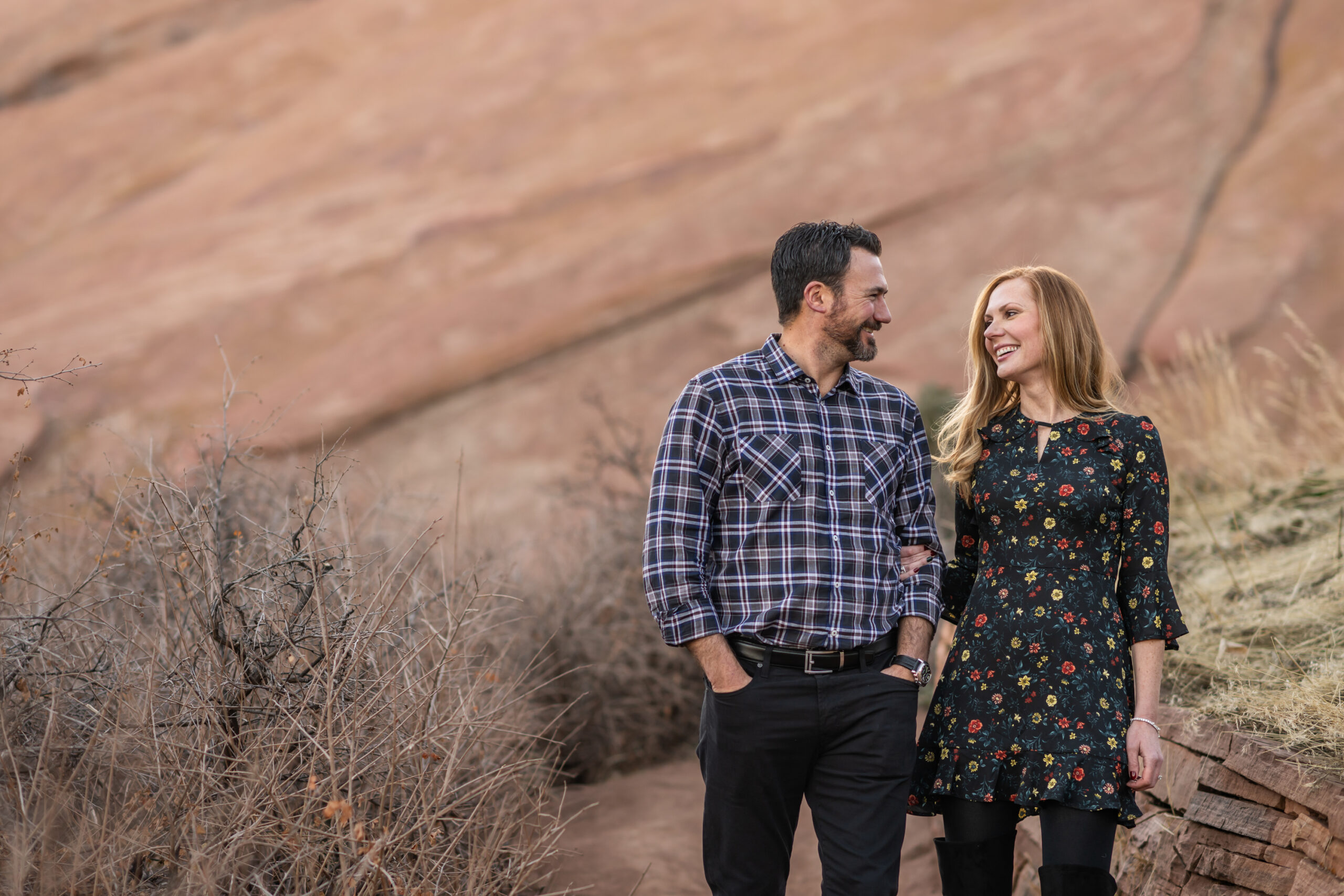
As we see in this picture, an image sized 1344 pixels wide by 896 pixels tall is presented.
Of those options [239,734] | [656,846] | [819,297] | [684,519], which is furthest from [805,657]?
[656,846]

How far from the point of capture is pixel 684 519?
2.54 m

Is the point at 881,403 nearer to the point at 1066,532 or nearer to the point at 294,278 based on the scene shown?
the point at 1066,532

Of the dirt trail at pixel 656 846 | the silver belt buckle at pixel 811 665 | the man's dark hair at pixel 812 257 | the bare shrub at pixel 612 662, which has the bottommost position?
the dirt trail at pixel 656 846

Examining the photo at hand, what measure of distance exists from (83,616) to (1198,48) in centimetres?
1304

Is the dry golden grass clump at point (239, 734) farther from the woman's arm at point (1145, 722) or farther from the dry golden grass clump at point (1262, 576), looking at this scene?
the dry golden grass clump at point (1262, 576)

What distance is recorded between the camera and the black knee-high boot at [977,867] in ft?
8.13

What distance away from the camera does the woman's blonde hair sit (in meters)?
2.71

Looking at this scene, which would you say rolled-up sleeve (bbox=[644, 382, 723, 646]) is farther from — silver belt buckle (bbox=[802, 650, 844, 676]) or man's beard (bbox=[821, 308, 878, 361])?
man's beard (bbox=[821, 308, 878, 361])

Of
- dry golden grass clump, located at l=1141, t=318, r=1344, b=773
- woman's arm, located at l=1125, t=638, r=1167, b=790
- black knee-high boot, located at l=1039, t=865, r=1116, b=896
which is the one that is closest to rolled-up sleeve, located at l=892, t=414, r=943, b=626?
woman's arm, located at l=1125, t=638, r=1167, b=790

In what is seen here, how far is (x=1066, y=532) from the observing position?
102 inches

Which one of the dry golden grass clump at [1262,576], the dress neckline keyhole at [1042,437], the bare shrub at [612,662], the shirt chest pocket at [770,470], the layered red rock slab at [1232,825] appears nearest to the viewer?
the shirt chest pocket at [770,470]

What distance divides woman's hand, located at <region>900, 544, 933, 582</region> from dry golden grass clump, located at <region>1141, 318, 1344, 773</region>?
45.5 inches

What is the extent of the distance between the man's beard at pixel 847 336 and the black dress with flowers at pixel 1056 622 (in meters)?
0.42

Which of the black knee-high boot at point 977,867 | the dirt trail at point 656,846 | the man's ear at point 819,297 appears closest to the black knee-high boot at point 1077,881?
the black knee-high boot at point 977,867
